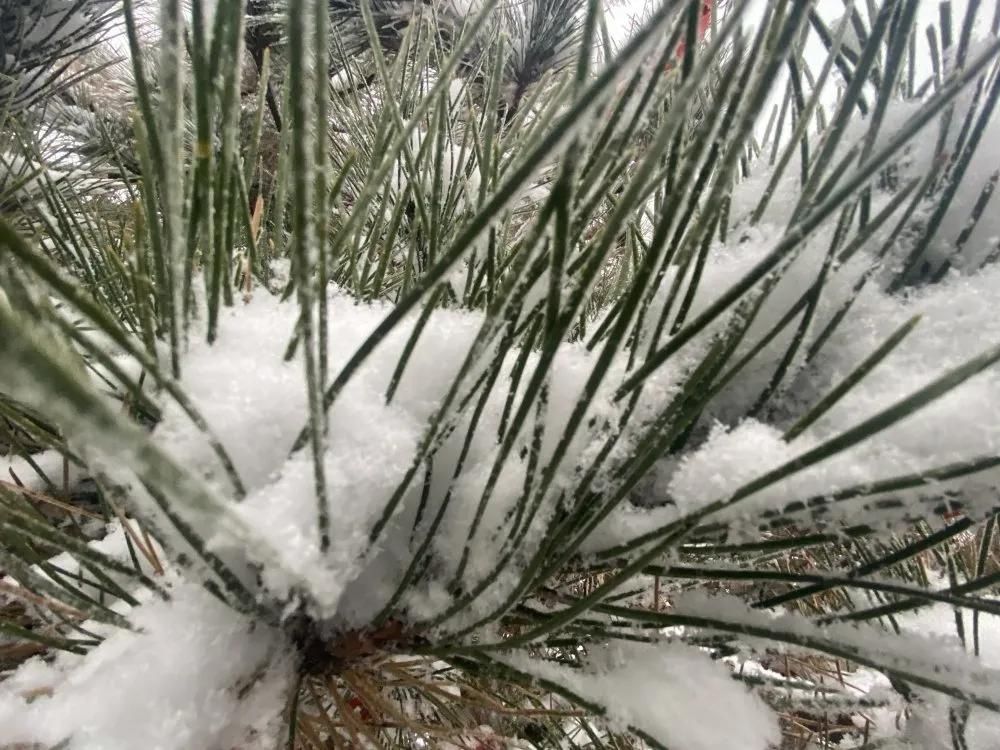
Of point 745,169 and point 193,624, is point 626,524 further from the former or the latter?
point 745,169

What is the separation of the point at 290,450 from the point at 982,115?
0.30 metres

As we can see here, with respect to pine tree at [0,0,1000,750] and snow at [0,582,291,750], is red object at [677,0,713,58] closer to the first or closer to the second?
pine tree at [0,0,1000,750]

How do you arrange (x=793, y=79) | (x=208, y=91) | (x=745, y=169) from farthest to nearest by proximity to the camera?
(x=745, y=169) < (x=793, y=79) < (x=208, y=91)

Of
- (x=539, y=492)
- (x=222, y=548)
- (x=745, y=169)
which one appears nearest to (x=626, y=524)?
(x=539, y=492)

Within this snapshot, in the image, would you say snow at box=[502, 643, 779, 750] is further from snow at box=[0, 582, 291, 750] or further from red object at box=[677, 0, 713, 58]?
red object at box=[677, 0, 713, 58]

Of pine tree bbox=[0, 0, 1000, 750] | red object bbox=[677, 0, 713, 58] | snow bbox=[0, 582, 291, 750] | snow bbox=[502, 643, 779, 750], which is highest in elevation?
red object bbox=[677, 0, 713, 58]

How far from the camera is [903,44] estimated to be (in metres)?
0.20

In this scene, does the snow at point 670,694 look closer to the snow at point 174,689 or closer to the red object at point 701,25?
the snow at point 174,689

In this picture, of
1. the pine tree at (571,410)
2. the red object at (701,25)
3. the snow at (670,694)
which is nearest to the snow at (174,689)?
the pine tree at (571,410)

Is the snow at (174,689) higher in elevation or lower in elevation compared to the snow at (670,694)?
higher

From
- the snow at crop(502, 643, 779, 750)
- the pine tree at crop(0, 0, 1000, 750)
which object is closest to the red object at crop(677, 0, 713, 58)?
the pine tree at crop(0, 0, 1000, 750)

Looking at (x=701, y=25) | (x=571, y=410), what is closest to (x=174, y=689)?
(x=571, y=410)

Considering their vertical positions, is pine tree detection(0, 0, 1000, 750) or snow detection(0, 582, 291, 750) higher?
pine tree detection(0, 0, 1000, 750)

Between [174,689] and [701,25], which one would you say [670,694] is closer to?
[174,689]
